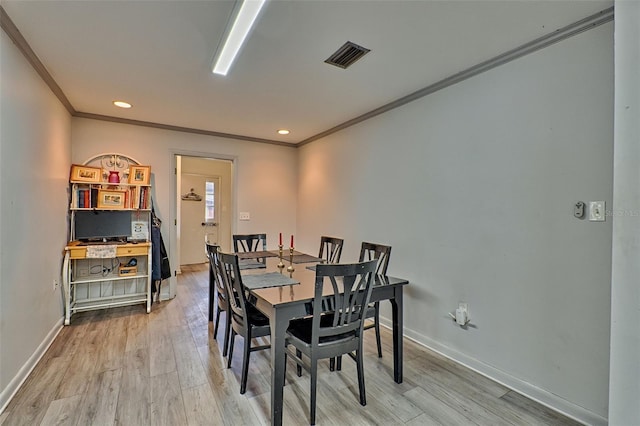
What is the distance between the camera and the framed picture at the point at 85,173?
11.4 feet

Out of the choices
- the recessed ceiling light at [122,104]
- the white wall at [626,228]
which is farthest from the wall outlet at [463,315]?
the recessed ceiling light at [122,104]

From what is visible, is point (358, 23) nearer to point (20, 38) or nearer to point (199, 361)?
point (20, 38)

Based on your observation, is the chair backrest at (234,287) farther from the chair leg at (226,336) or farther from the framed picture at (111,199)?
the framed picture at (111,199)

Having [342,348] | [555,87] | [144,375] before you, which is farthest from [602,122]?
[144,375]

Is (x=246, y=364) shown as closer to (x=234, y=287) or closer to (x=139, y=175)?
(x=234, y=287)

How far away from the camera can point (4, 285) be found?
6.36 feet

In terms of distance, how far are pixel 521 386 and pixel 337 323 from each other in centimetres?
143

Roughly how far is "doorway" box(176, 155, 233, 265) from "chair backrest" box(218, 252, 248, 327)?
452cm

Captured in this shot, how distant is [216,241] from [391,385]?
581 cm

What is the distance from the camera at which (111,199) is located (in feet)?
12.1

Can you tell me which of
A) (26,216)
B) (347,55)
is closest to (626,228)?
(347,55)

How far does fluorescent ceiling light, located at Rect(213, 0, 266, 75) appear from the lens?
172cm

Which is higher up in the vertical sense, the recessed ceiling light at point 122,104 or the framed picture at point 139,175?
the recessed ceiling light at point 122,104

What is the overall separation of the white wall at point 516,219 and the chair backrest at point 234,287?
1.68 m
